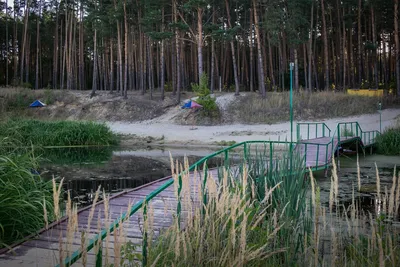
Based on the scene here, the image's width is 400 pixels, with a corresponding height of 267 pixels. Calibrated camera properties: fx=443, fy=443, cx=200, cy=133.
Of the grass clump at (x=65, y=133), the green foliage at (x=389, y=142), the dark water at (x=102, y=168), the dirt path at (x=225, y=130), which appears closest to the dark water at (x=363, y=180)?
the green foliage at (x=389, y=142)

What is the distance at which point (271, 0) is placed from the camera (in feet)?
105

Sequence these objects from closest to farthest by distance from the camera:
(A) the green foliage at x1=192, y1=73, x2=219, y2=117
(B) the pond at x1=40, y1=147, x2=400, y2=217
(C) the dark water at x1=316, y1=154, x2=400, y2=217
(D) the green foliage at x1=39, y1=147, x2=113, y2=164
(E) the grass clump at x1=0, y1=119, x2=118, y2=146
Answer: (C) the dark water at x1=316, y1=154, x2=400, y2=217 → (B) the pond at x1=40, y1=147, x2=400, y2=217 → (D) the green foliage at x1=39, y1=147, x2=113, y2=164 → (E) the grass clump at x1=0, y1=119, x2=118, y2=146 → (A) the green foliage at x1=192, y1=73, x2=219, y2=117

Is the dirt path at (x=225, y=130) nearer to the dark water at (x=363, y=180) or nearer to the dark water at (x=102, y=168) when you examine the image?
the dark water at (x=102, y=168)

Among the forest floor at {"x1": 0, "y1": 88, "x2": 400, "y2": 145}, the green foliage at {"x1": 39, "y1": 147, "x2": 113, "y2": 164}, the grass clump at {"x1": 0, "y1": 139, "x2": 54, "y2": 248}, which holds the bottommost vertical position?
the green foliage at {"x1": 39, "y1": 147, "x2": 113, "y2": 164}

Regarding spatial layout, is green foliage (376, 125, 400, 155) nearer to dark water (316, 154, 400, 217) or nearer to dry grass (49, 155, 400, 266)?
dark water (316, 154, 400, 217)

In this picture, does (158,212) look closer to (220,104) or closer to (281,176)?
(281,176)

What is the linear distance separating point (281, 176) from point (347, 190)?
635cm

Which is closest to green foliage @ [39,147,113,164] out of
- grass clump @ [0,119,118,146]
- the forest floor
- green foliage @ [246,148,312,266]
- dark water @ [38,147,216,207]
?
dark water @ [38,147,216,207]

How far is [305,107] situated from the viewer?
29.8 m

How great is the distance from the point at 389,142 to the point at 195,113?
14898mm

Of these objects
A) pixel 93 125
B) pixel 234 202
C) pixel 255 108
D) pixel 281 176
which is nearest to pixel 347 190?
pixel 281 176

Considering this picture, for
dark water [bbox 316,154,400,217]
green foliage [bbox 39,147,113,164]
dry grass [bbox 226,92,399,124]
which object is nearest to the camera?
dark water [bbox 316,154,400,217]

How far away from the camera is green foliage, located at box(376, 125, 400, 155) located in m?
19.3

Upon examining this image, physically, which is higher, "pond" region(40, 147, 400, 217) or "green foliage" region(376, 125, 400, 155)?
"green foliage" region(376, 125, 400, 155)
